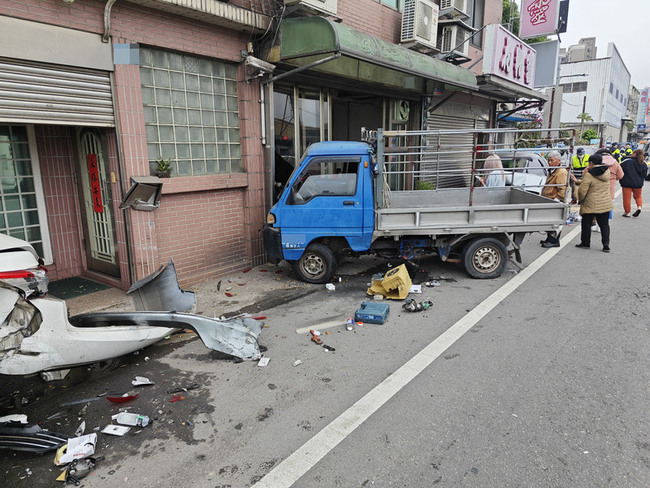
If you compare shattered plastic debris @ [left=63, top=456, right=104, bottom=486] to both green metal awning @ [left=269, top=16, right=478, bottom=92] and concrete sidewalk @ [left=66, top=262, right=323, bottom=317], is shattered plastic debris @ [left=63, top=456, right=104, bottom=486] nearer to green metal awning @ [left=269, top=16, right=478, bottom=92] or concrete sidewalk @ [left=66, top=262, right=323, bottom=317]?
concrete sidewalk @ [left=66, top=262, right=323, bottom=317]

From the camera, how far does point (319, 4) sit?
7793 millimetres

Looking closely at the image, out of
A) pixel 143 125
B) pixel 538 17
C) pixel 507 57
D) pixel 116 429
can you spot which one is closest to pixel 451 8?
pixel 507 57

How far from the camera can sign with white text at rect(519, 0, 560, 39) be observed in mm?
13531

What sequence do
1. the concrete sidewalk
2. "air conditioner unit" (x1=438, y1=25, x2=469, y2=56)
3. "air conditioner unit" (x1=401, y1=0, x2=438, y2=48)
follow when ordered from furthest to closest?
"air conditioner unit" (x1=438, y1=25, x2=469, y2=56)
"air conditioner unit" (x1=401, y1=0, x2=438, y2=48)
the concrete sidewalk

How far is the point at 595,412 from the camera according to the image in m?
3.43

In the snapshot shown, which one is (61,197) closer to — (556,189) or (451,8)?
(556,189)

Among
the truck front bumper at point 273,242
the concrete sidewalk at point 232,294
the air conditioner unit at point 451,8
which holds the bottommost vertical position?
the concrete sidewalk at point 232,294

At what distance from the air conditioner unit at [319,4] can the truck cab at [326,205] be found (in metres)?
2.64

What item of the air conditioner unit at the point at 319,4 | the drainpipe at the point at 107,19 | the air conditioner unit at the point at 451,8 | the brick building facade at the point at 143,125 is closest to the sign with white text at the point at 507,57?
the air conditioner unit at the point at 451,8

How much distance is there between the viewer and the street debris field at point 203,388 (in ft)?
9.92

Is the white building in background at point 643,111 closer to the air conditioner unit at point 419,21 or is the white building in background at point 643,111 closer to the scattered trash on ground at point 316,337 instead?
the air conditioner unit at point 419,21

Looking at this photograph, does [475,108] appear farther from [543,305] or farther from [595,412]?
[595,412]

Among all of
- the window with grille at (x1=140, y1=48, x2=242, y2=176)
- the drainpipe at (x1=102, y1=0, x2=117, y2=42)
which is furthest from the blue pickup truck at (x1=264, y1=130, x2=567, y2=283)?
the drainpipe at (x1=102, y1=0, x2=117, y2=42)

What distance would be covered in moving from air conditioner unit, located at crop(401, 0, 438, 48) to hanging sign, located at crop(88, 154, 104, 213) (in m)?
7.98
